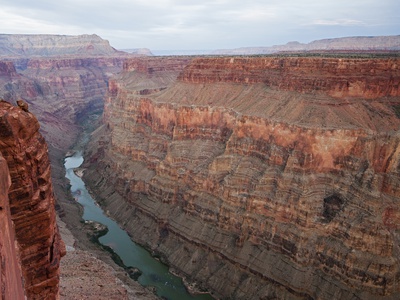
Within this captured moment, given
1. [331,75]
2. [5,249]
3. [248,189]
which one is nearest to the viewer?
[5,249]

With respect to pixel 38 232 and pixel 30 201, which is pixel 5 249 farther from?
pixel 38 232

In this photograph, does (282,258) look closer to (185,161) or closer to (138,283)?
(138,283)

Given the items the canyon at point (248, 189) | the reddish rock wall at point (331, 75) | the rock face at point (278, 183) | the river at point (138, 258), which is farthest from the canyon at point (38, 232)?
the reddish rock wall at point (331, 75)

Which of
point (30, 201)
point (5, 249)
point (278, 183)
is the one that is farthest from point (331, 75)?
point (5, 249)

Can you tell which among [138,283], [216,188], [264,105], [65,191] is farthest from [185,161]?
[65,191]

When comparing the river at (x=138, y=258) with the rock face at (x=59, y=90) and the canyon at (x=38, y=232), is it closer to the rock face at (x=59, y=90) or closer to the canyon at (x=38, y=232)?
the canyon at (x=38, y=232)

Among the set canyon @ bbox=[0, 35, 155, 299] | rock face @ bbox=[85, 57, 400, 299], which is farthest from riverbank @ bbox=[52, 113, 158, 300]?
rock face @ bbox=[85, 57, 400, 299]

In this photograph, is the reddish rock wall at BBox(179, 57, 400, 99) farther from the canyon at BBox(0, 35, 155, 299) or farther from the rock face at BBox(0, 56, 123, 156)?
the rock face at BBox(0, 56, 123, 156)
